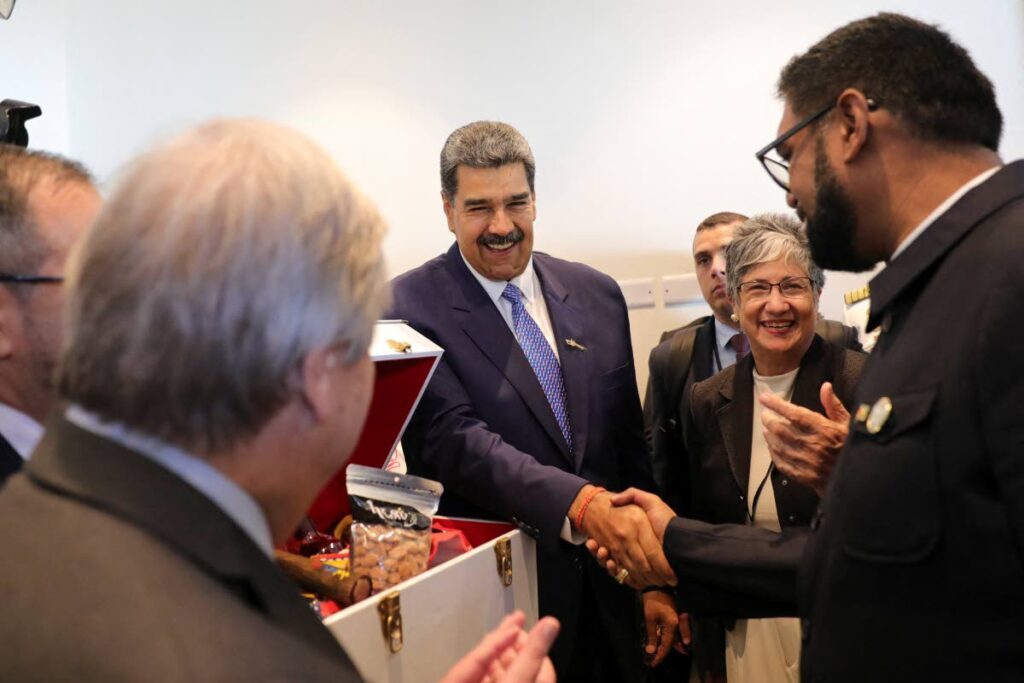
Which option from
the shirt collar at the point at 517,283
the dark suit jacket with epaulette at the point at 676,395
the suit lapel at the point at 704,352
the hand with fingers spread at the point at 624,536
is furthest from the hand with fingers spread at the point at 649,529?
the suit lapel at the point at 704,352

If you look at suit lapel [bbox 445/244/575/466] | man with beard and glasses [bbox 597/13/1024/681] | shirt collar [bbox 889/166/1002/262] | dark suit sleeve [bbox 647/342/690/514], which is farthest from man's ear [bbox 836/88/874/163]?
dark suit sleeve [bbox 647/342/690/514]

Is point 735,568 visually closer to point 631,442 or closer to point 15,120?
point 631,442

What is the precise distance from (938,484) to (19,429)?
117 centimetres

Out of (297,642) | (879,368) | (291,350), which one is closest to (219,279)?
(291,350)

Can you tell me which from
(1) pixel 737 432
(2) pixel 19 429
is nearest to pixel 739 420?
(1) pixel 737 432

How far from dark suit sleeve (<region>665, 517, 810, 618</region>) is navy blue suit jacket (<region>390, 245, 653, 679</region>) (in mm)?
271

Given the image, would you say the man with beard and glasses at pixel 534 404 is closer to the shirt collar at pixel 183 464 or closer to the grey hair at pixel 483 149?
the grey hair at pixel 483 149

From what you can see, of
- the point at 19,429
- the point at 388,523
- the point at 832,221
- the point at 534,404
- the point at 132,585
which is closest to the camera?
the point at 132,585

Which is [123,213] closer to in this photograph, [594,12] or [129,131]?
[594,12]

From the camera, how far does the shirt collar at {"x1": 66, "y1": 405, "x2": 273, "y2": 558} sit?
66 cm

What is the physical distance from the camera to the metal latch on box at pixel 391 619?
1.37 m

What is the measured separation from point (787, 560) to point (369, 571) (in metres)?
0.79

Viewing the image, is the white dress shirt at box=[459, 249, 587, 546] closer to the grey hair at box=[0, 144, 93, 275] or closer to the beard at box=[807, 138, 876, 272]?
the beard at box=[807, 138, 876, 272]

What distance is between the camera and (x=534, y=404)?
81.8 inches
